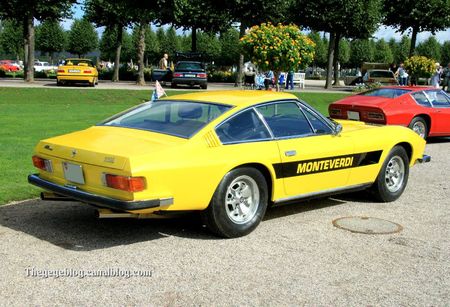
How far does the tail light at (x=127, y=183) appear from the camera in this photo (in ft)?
15.0

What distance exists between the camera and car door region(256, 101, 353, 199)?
Result: 5688mm

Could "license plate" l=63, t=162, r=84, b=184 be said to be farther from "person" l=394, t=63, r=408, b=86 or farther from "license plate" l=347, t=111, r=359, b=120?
"person" l=394, t=63, r=408, b=86

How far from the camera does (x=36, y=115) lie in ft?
49.9

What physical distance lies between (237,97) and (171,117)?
77 centimetres

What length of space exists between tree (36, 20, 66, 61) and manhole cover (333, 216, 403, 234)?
71.5 m

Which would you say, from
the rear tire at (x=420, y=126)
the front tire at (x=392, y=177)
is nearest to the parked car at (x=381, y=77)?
the rear tire at (x=420, y=126)

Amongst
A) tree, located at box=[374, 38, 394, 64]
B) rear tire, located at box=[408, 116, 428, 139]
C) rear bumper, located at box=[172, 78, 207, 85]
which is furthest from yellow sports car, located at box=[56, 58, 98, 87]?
tree, located at box=[374, 38, 394, 64]

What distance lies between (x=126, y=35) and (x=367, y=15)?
57.4 m

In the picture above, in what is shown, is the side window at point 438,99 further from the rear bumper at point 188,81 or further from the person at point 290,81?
Result: the person at point 290,81

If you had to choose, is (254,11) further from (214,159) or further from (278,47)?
(214,159)

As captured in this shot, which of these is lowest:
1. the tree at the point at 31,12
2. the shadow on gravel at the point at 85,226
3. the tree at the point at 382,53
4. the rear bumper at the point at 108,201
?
the shadow on gravel at the point at 85,226

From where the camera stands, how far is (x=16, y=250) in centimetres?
478

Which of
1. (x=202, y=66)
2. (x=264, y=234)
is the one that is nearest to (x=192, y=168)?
(x=264, y=234)

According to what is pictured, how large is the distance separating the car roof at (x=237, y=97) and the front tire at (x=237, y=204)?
0.81 meters
